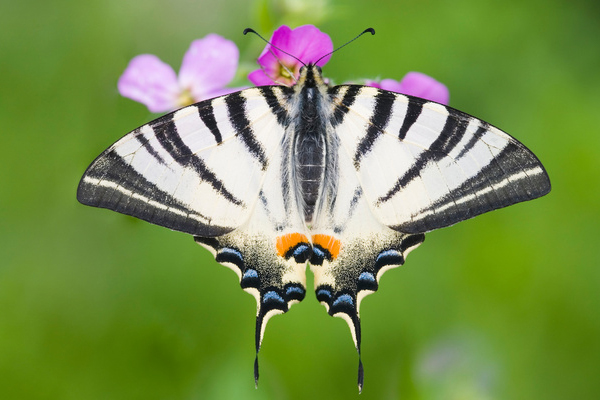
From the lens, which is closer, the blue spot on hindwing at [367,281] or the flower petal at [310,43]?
the flower petal at [310,43]

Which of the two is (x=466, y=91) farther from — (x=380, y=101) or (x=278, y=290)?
(x=278, y=290)

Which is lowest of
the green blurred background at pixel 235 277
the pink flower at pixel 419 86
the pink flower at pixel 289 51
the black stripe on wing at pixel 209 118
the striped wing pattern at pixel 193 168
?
the green blurred background at pixel 235 277

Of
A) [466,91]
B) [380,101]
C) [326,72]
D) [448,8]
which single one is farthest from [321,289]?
[448,8]

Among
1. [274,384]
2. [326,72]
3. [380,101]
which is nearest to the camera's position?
[380,101]

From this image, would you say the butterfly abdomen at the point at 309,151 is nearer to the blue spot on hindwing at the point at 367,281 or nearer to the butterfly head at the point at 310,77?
the butterfly head at the point at 310,77

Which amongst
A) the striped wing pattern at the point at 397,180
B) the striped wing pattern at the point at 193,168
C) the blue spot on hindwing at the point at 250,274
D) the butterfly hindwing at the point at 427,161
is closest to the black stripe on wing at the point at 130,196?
the striped wing pattern at the point at 193,168

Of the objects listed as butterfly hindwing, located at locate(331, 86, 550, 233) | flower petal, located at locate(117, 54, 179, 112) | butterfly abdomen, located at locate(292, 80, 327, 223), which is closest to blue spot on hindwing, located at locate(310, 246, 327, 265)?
butterfly abdomen, located at locate(292, 80, 327, 223)

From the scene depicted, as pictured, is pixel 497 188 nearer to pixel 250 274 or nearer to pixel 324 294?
pixel 324 294
